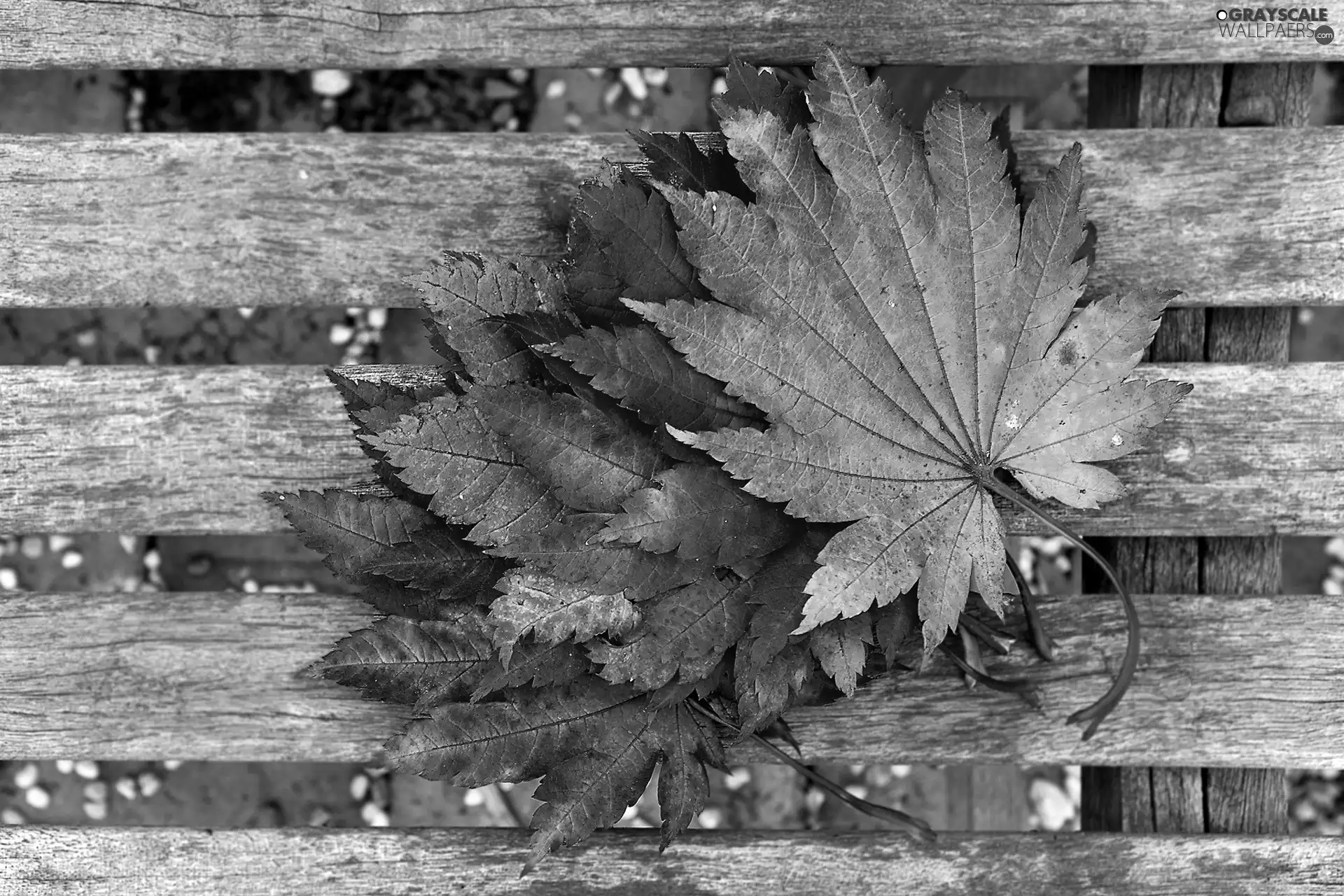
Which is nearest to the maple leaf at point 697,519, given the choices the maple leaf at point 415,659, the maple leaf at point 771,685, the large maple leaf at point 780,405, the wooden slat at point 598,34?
the large maple leaf at point 780,405

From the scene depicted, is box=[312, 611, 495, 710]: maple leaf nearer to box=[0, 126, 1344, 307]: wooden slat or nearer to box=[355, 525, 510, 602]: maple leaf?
box=[355, 525, 510, 602]: maple leaf

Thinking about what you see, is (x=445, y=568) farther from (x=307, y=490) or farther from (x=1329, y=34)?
(x=1329, y=34)

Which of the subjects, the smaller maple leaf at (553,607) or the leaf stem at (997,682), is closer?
the smaller maple leaf at (553,607)

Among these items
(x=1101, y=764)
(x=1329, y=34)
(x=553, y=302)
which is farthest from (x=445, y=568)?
(x=1329, y=34)

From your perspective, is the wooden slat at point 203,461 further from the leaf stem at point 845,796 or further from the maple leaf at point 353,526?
the leaf stem at point 845,796

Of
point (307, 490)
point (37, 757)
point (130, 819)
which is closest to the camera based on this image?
point (307, 490)

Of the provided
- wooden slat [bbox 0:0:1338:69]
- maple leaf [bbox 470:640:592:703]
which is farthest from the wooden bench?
maple leaf [bbox 470:640:592:703]
